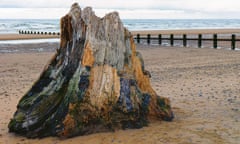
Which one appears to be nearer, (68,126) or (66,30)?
(68,126)

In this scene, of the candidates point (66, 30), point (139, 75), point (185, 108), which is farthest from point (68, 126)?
point (185, 108)

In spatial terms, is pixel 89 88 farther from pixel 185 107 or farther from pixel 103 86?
pixel 185 107

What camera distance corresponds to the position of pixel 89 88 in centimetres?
583

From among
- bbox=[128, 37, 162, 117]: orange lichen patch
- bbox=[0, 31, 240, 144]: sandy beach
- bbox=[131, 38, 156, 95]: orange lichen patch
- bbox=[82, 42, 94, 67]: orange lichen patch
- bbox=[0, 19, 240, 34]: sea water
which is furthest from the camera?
bbox=[0, 19, 240, 34]: sea water

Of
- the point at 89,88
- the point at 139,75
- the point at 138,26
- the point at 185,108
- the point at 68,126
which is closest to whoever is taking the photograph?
the point at 68,126

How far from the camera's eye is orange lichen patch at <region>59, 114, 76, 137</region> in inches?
222

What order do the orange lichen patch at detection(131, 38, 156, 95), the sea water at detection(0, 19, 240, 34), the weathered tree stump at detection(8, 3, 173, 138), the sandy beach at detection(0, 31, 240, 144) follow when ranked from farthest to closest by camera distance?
the sea water at detection(0, 19, 240, 34) < the orange lichen patch at detection(131, 38, 156, 95) < the weathered tree stump at detection(8, 3, 173, 138) < the sandy beach at detection(0, 31, 240, 144)

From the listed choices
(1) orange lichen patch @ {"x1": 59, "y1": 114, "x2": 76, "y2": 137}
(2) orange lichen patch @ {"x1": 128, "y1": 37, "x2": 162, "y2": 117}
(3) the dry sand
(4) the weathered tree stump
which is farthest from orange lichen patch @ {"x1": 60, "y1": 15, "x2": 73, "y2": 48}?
(3) the dry sand

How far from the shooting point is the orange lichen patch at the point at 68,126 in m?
5.63

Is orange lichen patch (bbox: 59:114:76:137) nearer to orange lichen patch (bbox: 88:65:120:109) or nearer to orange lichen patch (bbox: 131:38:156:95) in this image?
orange lichen patch (bbox: 88:65:120:109)

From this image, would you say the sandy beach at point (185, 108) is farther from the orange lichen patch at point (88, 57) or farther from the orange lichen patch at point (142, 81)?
the orange lichen patch at point (88, 57)

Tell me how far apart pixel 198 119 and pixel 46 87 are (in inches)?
94.1

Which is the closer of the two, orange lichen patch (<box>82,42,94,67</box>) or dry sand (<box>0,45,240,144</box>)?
dry sand (<box>0,45,240,144</box>)

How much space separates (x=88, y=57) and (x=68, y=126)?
3.39 feet
